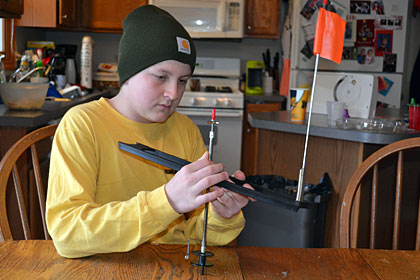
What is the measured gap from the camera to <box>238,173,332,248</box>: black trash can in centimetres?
237

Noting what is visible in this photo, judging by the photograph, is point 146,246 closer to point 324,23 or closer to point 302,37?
point 324,23

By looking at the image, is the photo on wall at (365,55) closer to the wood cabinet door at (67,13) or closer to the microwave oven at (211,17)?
the microwave oven at (211,17)

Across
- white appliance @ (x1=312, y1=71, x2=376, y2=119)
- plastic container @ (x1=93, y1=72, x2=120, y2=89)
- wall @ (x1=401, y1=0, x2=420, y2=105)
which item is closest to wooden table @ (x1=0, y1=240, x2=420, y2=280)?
white appliance @ (x1=312, y1=71, x2=376, y2=119)

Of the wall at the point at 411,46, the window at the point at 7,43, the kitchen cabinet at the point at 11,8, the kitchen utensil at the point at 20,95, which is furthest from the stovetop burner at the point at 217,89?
the kitchen utensil at the point at 20,95

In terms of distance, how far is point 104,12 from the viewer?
4.39m

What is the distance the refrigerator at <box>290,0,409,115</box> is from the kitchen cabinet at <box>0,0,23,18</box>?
90.4 inches

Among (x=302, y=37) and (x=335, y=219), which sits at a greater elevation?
(x=302, y=37)

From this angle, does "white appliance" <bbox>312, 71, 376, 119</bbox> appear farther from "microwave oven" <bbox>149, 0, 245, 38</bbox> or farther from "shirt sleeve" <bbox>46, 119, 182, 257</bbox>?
"shirt sleeve" <bbox>46, 119, 182, 257</bbox>

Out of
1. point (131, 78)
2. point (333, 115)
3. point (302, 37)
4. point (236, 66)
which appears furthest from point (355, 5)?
point (131, 78)

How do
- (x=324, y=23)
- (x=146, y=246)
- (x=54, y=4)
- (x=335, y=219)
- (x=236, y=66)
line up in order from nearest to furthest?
1. (x=324, y=23)
2. (x=146, y=246)
3. (x=335, y=219)
4. (x=54, y=4)
5. (x=236, y=66)

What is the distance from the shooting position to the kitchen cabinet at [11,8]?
2.47 m

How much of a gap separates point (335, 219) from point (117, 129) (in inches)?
59.0

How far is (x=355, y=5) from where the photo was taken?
4305mm

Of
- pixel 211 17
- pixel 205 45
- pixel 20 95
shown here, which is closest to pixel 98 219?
pixel 20 95
